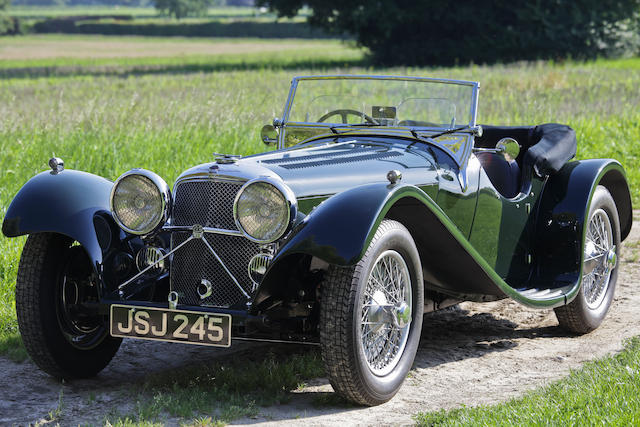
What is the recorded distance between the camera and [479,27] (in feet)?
121

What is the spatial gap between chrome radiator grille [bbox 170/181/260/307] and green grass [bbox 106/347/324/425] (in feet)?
1.40

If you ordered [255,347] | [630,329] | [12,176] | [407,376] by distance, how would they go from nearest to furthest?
1. [407,376]
2. [255,347]
3. [630,329]
4. [12,176]

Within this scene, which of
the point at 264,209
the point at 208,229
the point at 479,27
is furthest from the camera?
the point at 479,27

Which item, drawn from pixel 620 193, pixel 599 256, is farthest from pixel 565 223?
pixel 620 193

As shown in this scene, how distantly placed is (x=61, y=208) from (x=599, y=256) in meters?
3.39

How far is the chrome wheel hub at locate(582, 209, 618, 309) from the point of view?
225 inches

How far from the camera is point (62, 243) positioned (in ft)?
15.1

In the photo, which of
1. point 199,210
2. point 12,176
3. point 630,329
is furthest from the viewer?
point 12,176

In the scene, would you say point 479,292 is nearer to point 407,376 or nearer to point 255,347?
point 407,376

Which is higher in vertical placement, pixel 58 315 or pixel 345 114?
pixel 345 114

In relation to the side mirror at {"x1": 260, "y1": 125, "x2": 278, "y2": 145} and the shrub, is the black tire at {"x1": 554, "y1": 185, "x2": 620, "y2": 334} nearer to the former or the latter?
the side mirror at {"x1": 260, "y1": 125, "x2": 278, "y2": 145}

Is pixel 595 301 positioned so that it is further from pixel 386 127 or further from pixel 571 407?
pixel 571 407

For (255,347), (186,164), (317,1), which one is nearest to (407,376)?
(255,347)

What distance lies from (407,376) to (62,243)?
1926mm
